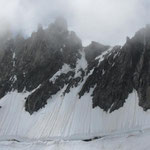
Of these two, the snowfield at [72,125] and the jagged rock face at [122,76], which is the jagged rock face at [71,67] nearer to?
the jagged rock face at [122,76]

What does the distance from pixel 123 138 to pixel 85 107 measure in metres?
34.9

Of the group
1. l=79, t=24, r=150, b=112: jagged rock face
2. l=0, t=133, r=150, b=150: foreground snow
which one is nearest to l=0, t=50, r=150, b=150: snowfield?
l=0, t=133, r=150, b=150: foreground snow

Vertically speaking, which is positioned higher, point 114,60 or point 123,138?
point 114,60

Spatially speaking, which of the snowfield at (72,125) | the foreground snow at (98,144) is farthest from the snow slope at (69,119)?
the foreground snow at (98,144)

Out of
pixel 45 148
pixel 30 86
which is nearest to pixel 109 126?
pixel 45 148

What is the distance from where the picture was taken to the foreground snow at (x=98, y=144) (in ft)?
222

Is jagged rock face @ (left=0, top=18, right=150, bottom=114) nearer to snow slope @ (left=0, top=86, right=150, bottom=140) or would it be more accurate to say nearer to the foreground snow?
snow slope @ (left=0, top=86, right=150, bottom=140)

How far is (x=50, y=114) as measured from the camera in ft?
370

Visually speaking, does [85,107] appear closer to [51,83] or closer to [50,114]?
[50,114]

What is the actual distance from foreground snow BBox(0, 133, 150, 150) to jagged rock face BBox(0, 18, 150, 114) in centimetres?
Result: 2074

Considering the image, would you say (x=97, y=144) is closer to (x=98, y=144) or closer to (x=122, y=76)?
(x=98, y=144)

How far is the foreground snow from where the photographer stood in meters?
67.6

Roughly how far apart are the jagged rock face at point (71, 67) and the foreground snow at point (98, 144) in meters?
20.7

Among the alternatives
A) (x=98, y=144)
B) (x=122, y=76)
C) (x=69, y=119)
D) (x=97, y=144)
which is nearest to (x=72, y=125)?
(x=69, y=119)
